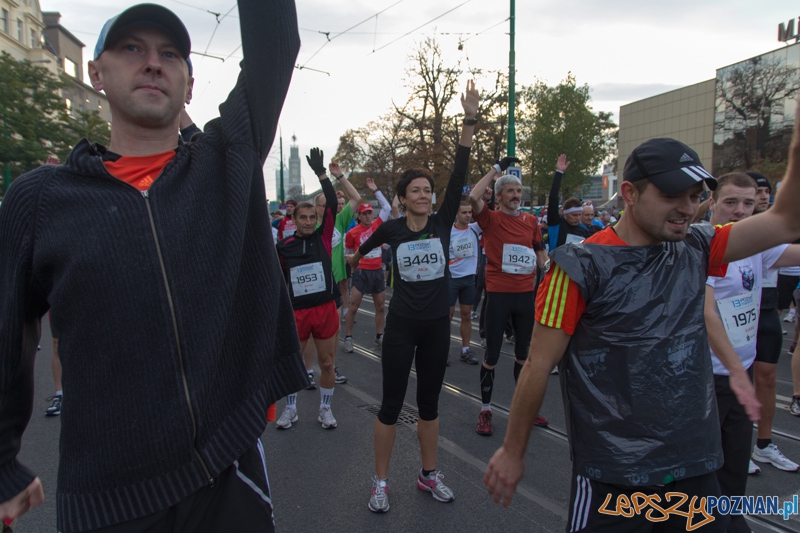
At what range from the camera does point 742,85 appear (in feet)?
126

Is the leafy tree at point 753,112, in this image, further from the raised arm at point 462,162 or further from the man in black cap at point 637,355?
the man in black cap at point 637,355

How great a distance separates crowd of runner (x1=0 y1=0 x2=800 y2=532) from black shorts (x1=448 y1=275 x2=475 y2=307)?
15.9 feet

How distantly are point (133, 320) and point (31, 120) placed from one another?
1150 inches

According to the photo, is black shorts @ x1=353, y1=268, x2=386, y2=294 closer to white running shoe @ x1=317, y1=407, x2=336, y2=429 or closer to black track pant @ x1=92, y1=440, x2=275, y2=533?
white running shoe @ x1=317, y1=407, x2=336, y2=429

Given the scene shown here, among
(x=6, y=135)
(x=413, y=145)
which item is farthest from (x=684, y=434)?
(x=413, y=145)

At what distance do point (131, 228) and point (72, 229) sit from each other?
0.13 m

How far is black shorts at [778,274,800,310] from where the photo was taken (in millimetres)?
7298

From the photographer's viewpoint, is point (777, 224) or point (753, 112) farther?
point (753, 112)

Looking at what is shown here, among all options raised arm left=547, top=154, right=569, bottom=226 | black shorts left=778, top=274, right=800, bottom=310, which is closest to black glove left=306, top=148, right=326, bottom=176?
raised arm left=547, top=154, right=569, bottom=226

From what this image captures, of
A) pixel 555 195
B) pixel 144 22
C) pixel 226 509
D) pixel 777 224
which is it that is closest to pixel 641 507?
pixel 777 224

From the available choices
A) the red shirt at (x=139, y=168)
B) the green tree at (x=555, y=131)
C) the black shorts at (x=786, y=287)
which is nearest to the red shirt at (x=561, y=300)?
the red shirt at (x=139, y=168)

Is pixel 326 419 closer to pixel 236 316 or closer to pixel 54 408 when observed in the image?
pixel 54 408

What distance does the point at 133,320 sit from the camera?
131cm

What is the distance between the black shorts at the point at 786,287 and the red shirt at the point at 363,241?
228 inches
